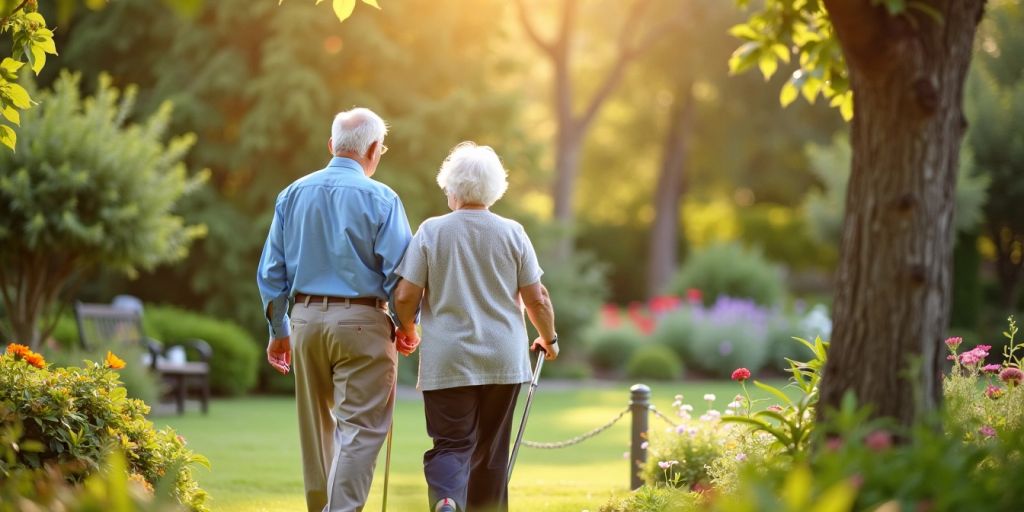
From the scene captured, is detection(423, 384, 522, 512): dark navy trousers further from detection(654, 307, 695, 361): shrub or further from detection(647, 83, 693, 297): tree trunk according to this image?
detection(647, 83, 693, 297): tree trunk

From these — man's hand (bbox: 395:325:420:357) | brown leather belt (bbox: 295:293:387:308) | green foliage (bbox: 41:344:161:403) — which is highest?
brown leather belt (bbox: 295:293:387:308)

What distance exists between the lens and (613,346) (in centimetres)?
1948

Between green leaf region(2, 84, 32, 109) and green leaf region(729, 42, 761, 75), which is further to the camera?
green leaf region(2, 84, 32, 109)

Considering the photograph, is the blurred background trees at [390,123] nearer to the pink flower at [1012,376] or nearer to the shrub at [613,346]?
the shrub at [613,346]

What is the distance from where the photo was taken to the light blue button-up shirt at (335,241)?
526 cm

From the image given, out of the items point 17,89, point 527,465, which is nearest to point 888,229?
point 17,89

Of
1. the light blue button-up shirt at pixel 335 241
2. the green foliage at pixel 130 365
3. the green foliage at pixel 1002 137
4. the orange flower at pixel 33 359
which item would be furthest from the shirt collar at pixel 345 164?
the green foliage at pixel 1002 137

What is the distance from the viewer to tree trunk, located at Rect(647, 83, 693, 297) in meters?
30.5

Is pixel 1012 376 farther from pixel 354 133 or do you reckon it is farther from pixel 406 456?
Result: pixel 406 456

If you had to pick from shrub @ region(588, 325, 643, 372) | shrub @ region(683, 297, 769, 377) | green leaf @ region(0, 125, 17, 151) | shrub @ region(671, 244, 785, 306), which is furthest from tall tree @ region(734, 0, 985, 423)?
shrub @ region(671, 244, 785, 306)

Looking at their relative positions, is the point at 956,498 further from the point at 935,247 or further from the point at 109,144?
the point at 109,144

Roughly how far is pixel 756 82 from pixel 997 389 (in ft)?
82.8

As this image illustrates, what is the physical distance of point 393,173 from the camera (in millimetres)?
16625

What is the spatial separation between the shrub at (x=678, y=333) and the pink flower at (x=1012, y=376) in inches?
539
